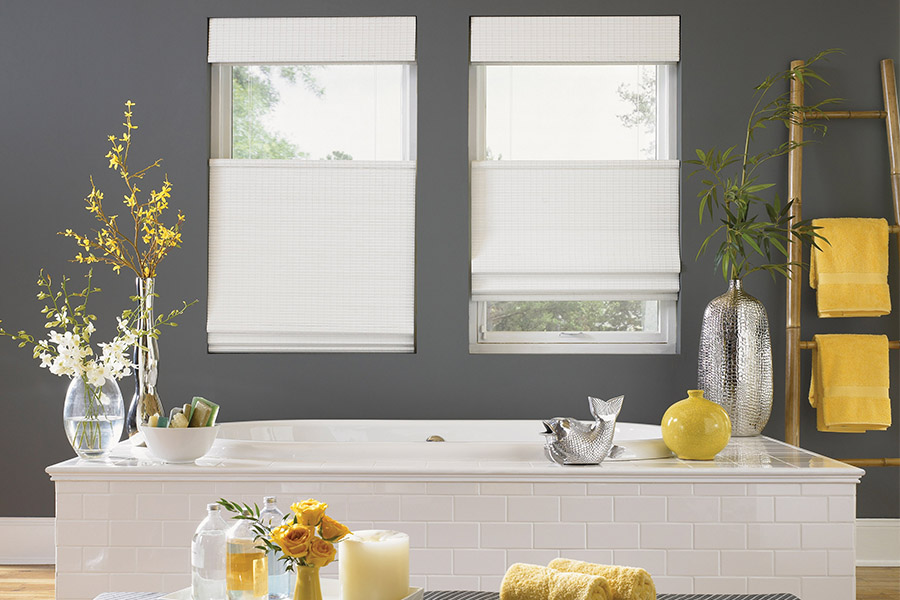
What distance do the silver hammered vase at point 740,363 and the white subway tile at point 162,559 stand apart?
2.02m

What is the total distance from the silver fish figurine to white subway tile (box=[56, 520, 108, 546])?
1.31 meters

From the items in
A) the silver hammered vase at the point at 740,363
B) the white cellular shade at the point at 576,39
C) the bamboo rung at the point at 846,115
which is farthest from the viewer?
the white cellular shade at the point at 576,39

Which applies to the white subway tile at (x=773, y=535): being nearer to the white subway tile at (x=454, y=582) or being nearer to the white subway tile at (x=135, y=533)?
the white subway tile at (x=454, y=582)

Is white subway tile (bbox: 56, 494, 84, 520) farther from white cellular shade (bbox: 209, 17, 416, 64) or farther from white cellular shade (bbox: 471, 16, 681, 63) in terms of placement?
white cellular shade (bbox: 471, 16, 681, 63)

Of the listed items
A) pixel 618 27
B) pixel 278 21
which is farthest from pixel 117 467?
pixel 618 27

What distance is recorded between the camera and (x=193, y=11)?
12.1 feet

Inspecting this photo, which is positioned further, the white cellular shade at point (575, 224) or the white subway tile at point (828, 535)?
the white cellular shade at point (575, 224)

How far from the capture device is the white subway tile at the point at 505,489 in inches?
93.5

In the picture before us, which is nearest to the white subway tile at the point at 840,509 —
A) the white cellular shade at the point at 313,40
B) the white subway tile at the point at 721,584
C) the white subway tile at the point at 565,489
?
the white subway tile at the point at 721,584

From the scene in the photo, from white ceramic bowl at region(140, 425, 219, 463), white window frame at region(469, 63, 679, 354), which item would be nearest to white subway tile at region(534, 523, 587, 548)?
white ceramic bowl at region(140, 425, 219, 463)

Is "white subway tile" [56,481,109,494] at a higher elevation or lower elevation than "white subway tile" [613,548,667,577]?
higher

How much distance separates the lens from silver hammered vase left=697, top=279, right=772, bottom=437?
10.4ft

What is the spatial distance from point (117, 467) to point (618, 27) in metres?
2.71

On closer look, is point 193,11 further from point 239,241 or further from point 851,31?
point 851,31
